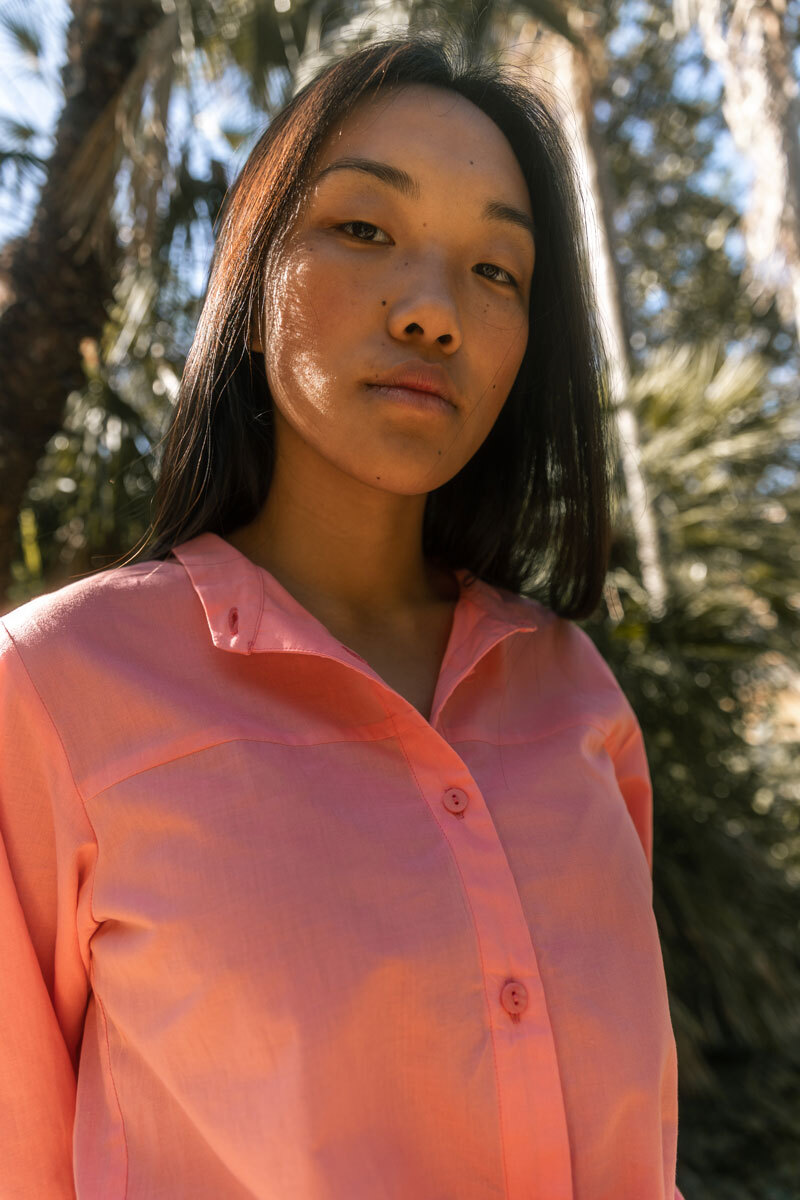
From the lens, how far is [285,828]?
1.07 meters

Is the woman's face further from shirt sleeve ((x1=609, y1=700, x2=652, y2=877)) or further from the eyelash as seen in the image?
shirt sleeve ((x1=609, y1=700, x2=652, y2=877))

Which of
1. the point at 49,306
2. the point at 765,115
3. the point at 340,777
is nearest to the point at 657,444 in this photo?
the point at 765,115

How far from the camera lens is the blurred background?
378 cm

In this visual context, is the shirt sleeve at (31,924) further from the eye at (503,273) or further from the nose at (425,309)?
the eye at (503,273)

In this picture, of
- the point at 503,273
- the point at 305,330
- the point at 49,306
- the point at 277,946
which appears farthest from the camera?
the point at 49,306

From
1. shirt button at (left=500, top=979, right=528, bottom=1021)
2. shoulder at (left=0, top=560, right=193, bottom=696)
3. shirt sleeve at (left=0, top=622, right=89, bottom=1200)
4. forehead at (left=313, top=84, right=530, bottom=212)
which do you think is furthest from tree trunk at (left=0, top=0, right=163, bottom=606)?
shirt button at (left=500, top=979, right=528, bottom=1021)

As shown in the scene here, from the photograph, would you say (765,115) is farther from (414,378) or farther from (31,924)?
(31,924)

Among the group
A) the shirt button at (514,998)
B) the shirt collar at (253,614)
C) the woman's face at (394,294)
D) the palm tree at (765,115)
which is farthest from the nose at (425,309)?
the palm tree at (765,115)

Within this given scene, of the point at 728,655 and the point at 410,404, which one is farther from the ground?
the point at 410,404

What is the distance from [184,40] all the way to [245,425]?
11.0 ft

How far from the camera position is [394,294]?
48.6 inches

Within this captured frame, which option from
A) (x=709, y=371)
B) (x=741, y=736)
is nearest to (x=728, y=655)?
(x=741, y=736)

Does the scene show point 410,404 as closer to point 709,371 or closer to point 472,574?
point 472,574

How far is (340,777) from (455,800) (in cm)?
13
